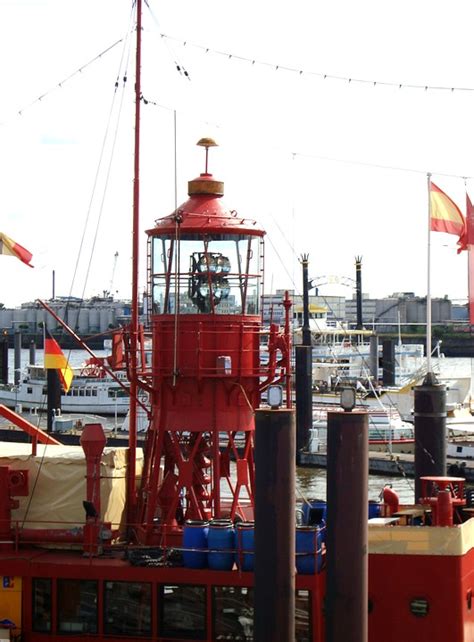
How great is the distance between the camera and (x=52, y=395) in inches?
2726

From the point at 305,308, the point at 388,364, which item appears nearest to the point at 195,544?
the point at 305,308

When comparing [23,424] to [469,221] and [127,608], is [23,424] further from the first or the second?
[469,221]

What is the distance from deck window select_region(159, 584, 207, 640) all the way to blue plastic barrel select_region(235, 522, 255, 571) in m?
0.79

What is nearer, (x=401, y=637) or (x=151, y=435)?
(x=401, y=637)

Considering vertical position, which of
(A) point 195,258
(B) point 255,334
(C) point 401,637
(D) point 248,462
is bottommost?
(C) point 401,637

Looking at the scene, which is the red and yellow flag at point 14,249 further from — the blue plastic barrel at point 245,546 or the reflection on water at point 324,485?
the reflection on water at point 324,485

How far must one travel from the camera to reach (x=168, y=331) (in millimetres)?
20219

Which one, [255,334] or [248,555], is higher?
[255,334]

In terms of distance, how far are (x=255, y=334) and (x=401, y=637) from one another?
5549 millimetres

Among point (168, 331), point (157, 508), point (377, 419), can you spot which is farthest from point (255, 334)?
point (377, 419)

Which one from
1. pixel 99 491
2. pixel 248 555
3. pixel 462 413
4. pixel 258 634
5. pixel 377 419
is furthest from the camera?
pixel 462 413

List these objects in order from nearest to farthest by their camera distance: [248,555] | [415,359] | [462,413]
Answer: [248,555] < [462,413] < [415,359]

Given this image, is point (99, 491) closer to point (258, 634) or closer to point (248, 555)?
point (248, 555)

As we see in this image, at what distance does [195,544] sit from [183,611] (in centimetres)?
110
